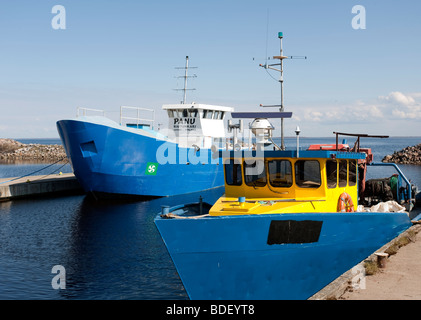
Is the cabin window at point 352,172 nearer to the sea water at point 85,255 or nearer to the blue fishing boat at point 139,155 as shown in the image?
the sea water at point 85,255

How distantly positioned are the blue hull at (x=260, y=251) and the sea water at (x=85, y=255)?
398 centimetres

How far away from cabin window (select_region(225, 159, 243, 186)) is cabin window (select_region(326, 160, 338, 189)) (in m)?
2.55

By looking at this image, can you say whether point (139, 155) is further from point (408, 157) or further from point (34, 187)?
point (408, 157)

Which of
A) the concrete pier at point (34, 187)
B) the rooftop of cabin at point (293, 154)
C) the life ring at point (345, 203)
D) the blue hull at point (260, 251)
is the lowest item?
the concrete pier at point (34, 187)

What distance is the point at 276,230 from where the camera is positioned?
1089 centimetres

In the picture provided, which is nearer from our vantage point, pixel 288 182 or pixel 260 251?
pixel 260 251

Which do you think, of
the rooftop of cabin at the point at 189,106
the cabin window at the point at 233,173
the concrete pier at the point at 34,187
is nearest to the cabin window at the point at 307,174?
the cabin window at the point at 233,173

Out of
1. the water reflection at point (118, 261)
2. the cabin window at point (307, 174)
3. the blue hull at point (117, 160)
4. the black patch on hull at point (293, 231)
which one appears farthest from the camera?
the blue hull at point (117, 160)

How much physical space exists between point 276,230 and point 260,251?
69cm

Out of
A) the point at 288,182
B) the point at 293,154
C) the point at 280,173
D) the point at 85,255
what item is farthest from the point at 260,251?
the point at 85,255

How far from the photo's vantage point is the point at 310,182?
12227 millimetres

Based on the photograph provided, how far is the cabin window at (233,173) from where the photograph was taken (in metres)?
13.0

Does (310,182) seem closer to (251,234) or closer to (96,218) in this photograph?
(251,234)
